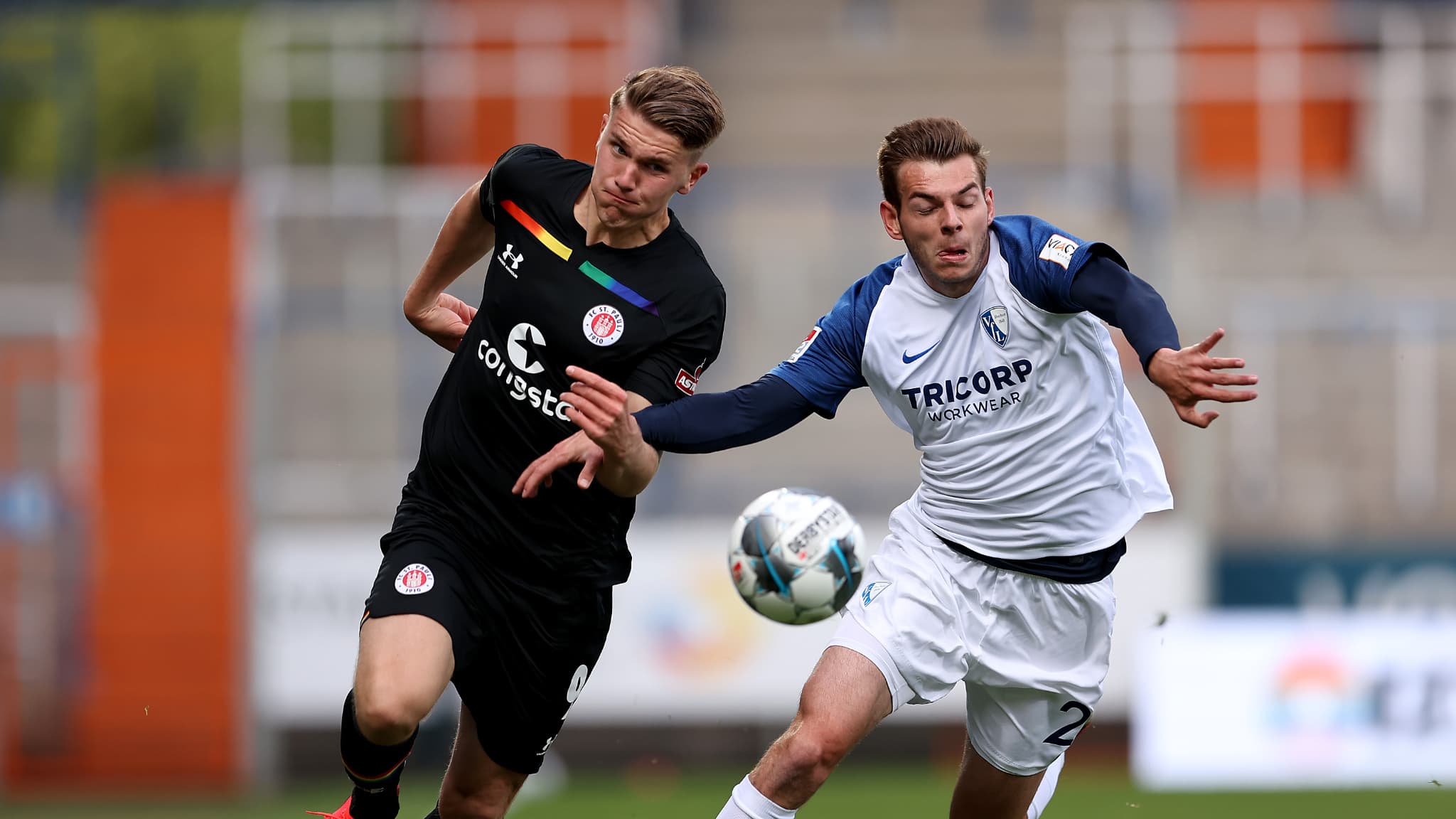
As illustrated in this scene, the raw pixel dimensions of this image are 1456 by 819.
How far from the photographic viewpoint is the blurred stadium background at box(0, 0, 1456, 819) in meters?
13.1

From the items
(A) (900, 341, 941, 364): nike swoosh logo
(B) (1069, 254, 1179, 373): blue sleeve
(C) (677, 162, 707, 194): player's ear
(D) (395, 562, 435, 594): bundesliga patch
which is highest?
(C) (677, 162, 707, 194): player's ear

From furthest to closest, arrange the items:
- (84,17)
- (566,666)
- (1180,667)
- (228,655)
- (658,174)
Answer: (84,17) → (228,655) → (1180,667) → (566,666) → (658,174)

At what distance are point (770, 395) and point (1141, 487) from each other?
4.50ft

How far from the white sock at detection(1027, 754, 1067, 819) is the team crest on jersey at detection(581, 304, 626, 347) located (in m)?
2.28

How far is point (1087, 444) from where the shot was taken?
237 inches

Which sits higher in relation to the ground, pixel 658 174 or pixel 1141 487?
pixel 658 174

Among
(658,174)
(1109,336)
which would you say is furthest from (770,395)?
(1109,336)

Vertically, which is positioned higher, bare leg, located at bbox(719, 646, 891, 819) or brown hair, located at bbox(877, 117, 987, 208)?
brown hair, located at bbox(877, 117, 987, 208)

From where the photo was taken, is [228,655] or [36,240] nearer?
[228,655]

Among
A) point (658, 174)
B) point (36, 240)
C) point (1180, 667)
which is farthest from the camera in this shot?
point (36, 240)

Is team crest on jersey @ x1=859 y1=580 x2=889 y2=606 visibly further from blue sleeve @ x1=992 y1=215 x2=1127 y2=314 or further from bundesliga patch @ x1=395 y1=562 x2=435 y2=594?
bundesliga patch @ x1=395 y1=562 x2=435 y2=594

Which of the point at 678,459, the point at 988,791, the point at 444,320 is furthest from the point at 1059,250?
the point at 678,459

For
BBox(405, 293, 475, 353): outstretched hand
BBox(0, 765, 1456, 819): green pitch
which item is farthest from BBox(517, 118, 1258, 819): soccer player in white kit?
BBox(0, 765, 1456, 819): green pitch

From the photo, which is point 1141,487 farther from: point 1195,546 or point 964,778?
point 1195,546
